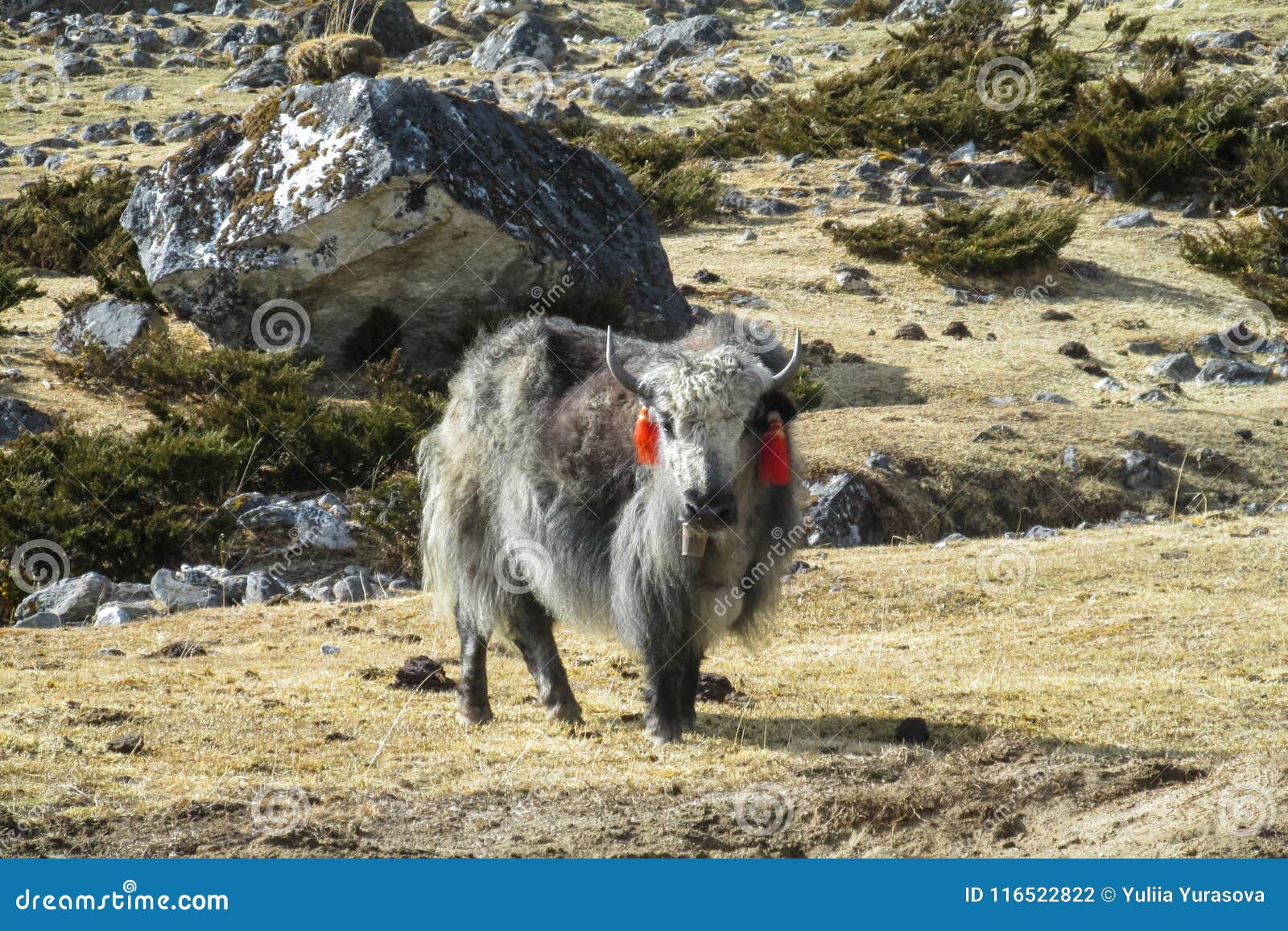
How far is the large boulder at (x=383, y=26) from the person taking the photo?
1398 inches

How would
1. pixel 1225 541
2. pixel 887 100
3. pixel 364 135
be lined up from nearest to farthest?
pixel 1225 541 < pixel 364 135 < pixel 887 100

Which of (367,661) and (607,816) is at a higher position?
(607,816)

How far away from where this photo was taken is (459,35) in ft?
123

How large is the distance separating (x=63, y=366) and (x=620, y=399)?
9.26 metres

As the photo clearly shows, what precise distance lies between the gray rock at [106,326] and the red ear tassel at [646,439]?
9.42 metres

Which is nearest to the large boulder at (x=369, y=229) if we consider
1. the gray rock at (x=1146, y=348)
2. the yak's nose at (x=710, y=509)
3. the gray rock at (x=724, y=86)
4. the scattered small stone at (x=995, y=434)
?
the scattered small stone at (x=995, y=434)

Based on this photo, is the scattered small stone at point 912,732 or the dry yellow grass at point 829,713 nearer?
the dry yellow grass at point 829,713

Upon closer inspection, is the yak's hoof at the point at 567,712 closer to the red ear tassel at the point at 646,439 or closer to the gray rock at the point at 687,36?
the red ear tassel at the point at 646,439

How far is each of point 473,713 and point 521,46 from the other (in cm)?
2901

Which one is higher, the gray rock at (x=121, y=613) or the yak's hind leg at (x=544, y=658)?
the yak's hind leg at (x=544, y=658)

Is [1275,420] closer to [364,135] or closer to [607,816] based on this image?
[364,135]

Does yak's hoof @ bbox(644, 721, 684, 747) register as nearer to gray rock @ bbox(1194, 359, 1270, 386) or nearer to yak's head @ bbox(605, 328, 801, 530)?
yak's head @ bbox(605, 328, 801, 530)

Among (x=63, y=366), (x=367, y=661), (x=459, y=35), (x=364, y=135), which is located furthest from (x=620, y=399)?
(x=459, y=35)

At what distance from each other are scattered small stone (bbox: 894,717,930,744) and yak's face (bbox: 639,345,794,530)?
1355mm
